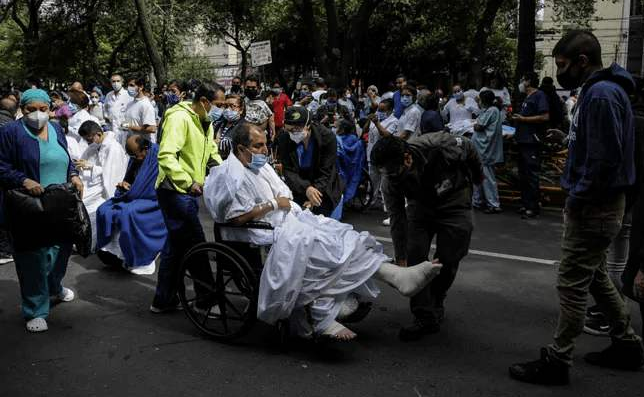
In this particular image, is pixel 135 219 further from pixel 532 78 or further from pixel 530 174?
pixel 532 78

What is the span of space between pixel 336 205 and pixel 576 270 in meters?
2.95

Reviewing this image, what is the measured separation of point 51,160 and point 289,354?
2304 mm

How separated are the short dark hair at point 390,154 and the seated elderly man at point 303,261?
1.63ft

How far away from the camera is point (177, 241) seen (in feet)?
17.0

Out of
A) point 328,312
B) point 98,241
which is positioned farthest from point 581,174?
point 98,241

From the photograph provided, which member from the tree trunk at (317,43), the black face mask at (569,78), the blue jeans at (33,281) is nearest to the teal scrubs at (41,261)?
the blue jeans at (33,281)

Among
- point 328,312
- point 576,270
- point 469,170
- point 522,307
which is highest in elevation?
point 469,170

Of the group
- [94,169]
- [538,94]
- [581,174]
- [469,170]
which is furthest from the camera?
[538,94]

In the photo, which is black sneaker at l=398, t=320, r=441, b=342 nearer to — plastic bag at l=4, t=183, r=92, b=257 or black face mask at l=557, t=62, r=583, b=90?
black face mask at l=557, t=62, r=583, b=90

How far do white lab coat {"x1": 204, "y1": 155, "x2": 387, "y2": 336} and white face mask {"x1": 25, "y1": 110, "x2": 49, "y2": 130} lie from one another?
153 cm

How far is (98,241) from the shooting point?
6.65 meters

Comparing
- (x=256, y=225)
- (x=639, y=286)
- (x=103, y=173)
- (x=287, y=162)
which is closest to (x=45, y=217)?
(x=256, y=225)

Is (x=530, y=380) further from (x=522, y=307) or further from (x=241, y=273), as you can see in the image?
(x=241, y=273)

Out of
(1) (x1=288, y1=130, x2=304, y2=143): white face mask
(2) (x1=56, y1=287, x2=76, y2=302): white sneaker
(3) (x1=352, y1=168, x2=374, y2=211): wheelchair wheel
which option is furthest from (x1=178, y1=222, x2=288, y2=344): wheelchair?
(3) (x1=352, y1=168, x2=374, y2=211): wheelchair wheel
